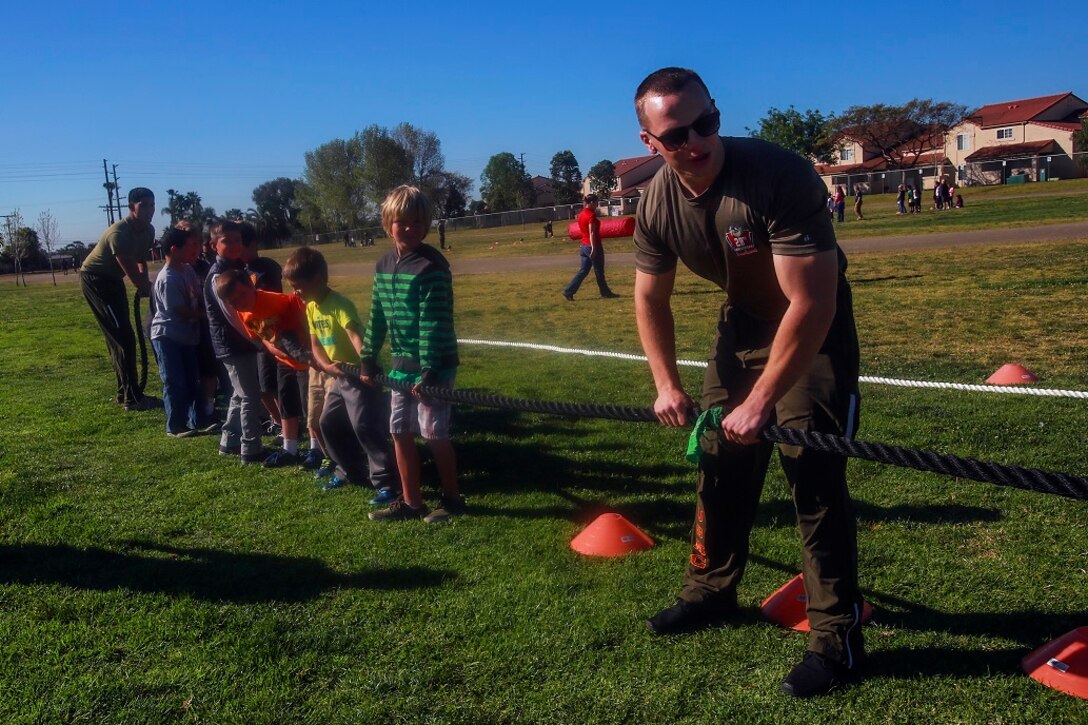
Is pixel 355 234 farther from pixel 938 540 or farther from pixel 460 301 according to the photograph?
pixel 938 540

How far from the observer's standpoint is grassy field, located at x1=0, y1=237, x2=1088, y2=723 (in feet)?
11.0

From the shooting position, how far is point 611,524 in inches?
189

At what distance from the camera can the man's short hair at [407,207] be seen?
5.05 m

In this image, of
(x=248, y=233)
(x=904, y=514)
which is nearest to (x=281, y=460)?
(x=248, y=233)

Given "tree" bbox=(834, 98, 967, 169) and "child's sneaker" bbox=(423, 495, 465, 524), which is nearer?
"child's sneaker" bbox=(423, 495, 465, 524)

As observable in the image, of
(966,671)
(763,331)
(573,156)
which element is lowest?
(966,671)

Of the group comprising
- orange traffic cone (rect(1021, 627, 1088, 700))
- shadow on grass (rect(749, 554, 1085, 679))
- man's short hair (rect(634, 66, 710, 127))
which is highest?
man's short hair (rect(634, 66, 710, 127))

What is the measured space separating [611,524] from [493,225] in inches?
2853

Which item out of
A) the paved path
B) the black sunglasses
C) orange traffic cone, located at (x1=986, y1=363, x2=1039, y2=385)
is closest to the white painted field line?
orange traffic cone, located at (x1=986, y1=363, x2=1039, y2=385)

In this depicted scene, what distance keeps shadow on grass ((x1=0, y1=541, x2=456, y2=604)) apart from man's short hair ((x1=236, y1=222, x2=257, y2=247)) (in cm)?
276

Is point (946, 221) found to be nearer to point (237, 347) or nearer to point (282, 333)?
point (237, 347)

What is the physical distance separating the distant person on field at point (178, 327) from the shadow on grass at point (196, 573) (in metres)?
2.90

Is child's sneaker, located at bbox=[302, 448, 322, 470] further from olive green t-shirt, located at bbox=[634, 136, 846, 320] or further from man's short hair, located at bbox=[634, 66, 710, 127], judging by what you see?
man's short hair, located at bbox=[634, 66, 710, 127]

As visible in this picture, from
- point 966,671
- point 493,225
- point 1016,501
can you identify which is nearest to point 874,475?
point 1016,501
